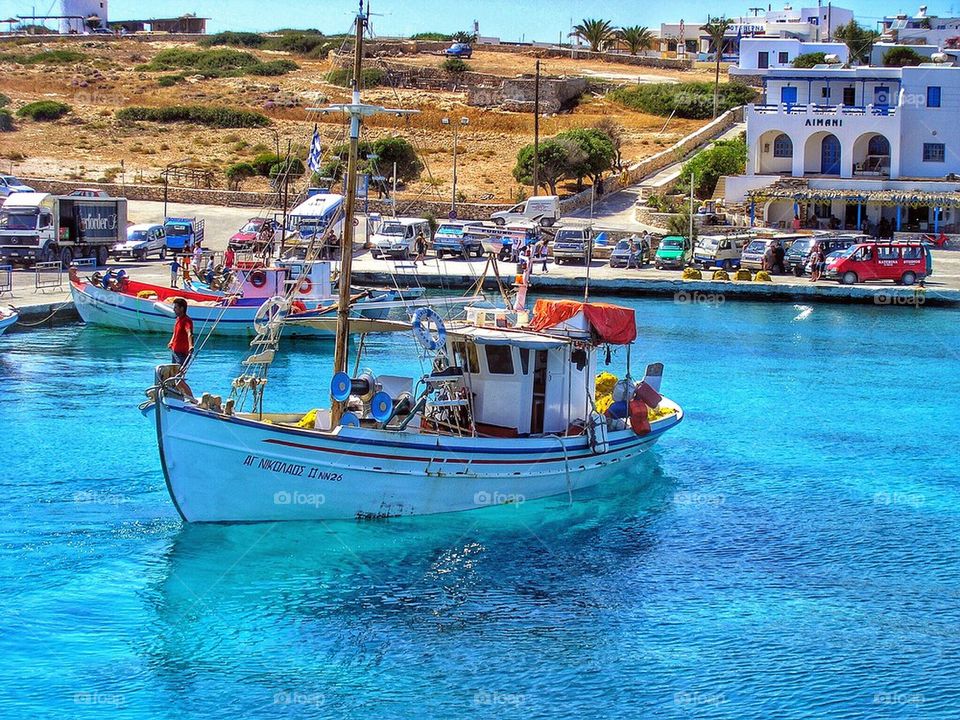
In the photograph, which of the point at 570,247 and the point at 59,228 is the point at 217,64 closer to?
the point at 59,228

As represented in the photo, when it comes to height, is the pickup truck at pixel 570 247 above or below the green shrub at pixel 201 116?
below

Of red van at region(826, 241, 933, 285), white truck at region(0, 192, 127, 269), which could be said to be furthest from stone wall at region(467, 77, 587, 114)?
red van at region(826, 241, 933, 285)

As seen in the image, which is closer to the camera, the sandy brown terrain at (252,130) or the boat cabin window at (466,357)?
the boat cabin window at (466,357)

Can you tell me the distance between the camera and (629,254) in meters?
54.4

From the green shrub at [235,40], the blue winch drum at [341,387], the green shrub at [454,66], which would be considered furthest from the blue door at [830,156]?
the green shrub at [235,40]

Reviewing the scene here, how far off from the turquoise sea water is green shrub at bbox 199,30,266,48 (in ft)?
315

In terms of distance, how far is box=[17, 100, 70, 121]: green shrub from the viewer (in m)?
84.0

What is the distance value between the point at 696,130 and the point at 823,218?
22.1m

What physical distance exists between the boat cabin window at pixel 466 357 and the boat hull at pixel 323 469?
1625 millimetres

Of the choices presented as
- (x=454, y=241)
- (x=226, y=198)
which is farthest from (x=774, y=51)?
(x=454, y=241)

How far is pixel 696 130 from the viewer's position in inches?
3206

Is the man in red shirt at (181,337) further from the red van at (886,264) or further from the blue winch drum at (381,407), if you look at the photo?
the red van at (886,264)

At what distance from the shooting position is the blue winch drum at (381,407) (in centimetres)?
2009

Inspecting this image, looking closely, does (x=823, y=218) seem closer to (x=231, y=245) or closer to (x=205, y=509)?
(x=231, y=245)
